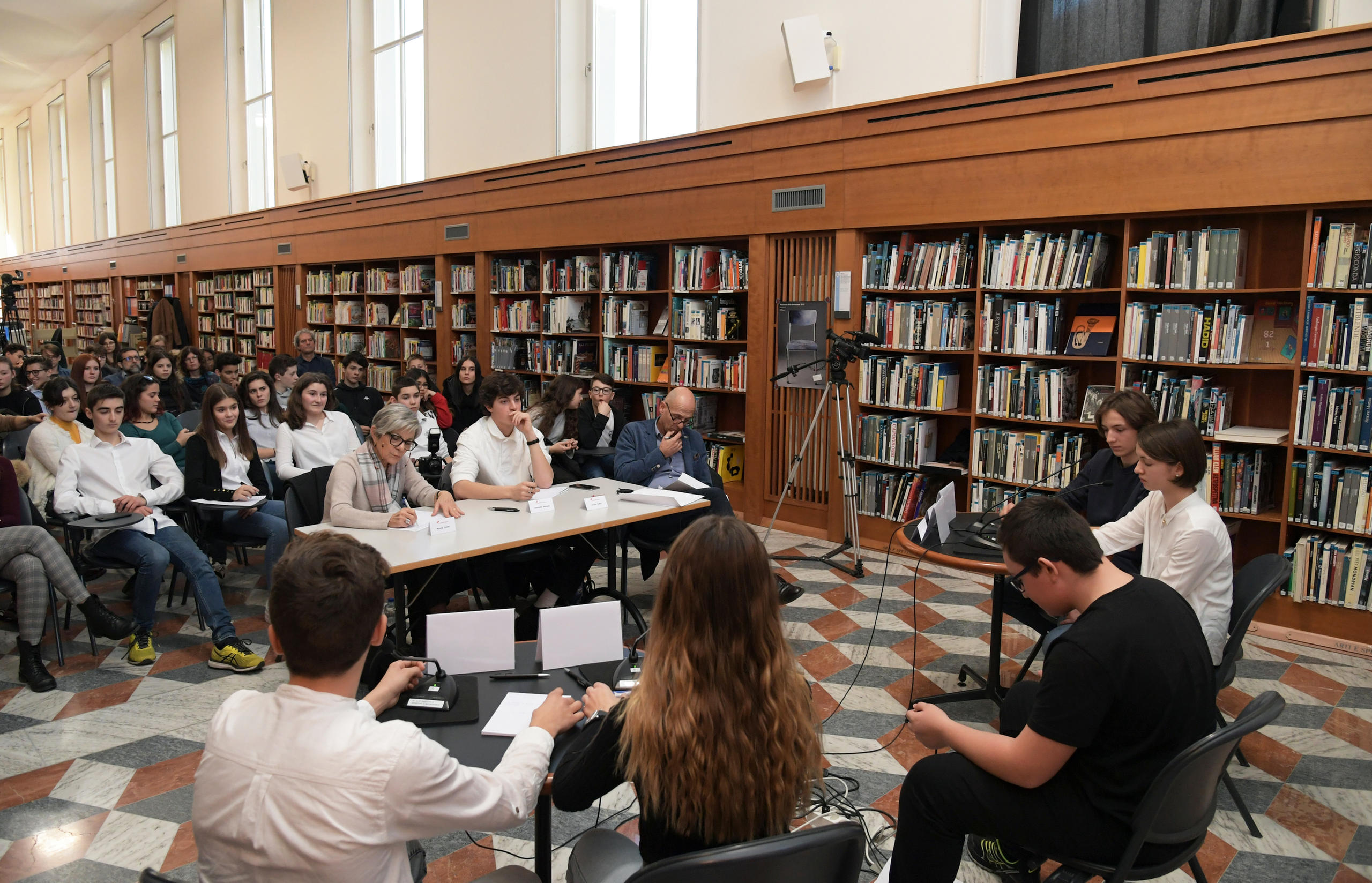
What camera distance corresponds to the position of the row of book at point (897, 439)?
5.57 metres

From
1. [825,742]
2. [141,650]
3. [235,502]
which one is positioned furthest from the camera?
[235,502]

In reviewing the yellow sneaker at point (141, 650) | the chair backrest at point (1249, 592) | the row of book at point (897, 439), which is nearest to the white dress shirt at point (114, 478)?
the yellow sneaker at point (141, 650)

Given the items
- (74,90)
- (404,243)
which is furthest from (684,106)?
(74,90)

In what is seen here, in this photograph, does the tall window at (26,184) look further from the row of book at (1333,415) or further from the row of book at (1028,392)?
the row of book at (1333,415)

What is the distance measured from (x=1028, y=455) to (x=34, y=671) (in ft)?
17.0

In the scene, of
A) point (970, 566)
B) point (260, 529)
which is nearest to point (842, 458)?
point (970, 566)

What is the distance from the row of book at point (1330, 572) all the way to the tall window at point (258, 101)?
13.3 meters

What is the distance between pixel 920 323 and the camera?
5.52 m

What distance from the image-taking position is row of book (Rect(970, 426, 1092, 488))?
4.89m

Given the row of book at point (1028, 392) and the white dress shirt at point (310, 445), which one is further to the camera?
the row of book at point (1028, 392)

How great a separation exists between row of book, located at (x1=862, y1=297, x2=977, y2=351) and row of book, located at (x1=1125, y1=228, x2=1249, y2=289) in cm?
99

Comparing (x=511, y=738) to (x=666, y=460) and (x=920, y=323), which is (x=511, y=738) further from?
(x=920, y=323)

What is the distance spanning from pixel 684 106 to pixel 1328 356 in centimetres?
512

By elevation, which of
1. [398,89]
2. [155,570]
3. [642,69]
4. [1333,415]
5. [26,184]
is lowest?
[155,570]
